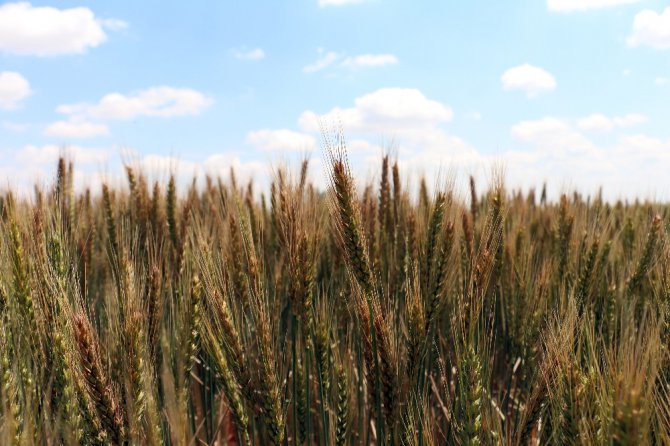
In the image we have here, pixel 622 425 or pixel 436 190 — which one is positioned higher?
pixel 436 190

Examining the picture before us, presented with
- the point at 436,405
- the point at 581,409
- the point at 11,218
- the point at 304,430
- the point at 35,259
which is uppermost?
the point at 11,218

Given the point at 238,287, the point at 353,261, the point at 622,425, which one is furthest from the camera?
the point at 238,287

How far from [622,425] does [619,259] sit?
334cm

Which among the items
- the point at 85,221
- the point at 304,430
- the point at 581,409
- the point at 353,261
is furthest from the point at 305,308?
the point at 85,221

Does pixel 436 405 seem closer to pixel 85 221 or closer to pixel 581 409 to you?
pixel 581 409

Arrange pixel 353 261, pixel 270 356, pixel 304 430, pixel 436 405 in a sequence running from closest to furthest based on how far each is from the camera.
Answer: pixel 270 356
pixel 353 261
pixel 304 430
pixel 436 405

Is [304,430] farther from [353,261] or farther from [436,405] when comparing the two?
[436,405]

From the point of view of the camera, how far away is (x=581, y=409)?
162 centimetres

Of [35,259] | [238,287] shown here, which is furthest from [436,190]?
[35,259]

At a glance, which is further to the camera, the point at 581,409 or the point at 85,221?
the point at 85,221

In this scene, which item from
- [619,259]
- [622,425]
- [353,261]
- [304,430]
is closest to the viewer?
[622,425]

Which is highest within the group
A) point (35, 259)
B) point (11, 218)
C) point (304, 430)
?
point (11, 218)

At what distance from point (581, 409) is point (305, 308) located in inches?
41.8

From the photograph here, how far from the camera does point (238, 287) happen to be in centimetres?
280
